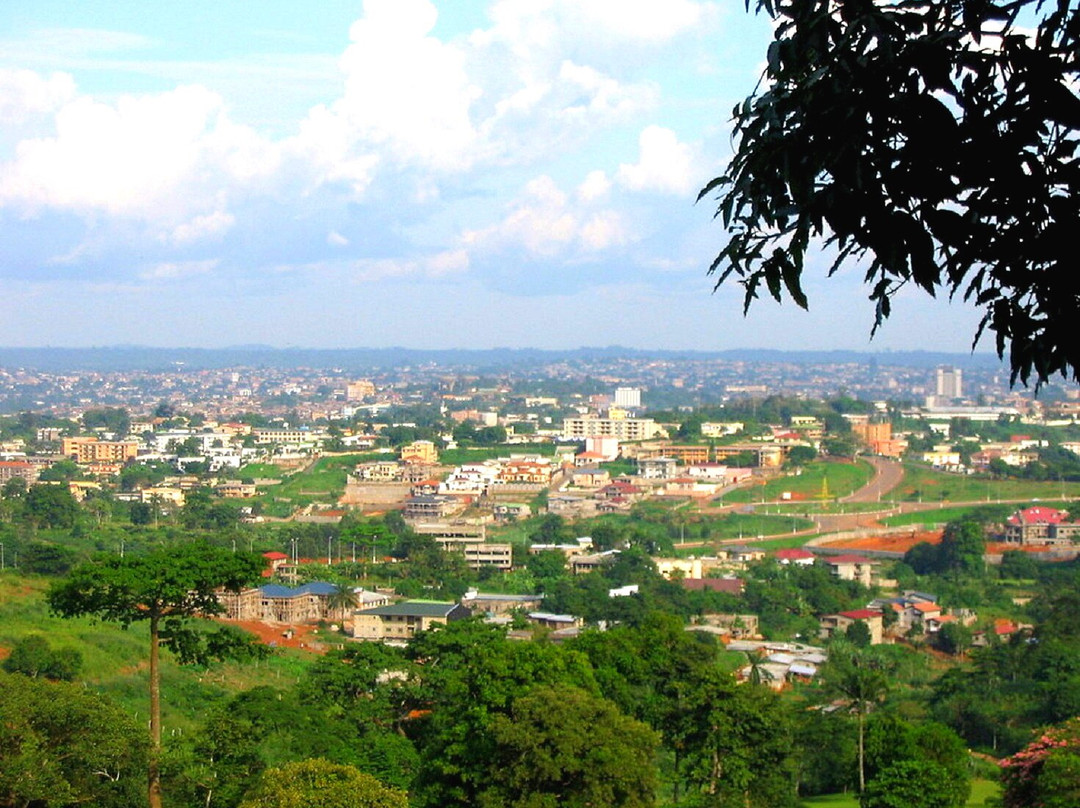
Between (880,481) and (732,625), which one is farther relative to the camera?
(880,481)

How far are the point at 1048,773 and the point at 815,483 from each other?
35095 millimetres

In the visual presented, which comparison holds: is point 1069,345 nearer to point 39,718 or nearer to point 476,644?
point 39,718

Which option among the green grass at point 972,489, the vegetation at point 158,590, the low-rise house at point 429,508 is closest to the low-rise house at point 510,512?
the low-rise house at point 429,508

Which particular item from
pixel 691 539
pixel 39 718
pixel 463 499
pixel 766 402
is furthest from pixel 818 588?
pixel 766 402

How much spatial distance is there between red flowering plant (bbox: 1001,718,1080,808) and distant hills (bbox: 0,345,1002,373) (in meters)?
105

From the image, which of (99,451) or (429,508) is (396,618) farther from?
(99,451)

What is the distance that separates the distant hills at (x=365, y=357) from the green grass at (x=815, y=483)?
70246 mm

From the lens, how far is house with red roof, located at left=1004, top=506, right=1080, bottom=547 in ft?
111

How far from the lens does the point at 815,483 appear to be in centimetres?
4466

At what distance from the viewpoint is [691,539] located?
35.8 meters

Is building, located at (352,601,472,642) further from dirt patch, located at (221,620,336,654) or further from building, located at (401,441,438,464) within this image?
building, located at (401,441,438,464)

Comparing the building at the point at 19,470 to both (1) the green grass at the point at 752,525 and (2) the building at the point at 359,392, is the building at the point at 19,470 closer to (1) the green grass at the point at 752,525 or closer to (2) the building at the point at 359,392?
(1) the green grass at the point at 752,525

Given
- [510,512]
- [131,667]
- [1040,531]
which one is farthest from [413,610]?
[1040,531]

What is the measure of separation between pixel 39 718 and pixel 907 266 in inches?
277
